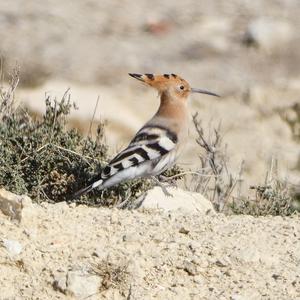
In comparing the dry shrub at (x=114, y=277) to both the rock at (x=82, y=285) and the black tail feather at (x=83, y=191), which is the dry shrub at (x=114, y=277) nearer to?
the rock at (x=82, y=285)

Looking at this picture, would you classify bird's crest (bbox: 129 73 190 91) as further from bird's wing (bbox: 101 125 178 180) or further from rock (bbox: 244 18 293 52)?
rock (bbox: 244 18 293 52)

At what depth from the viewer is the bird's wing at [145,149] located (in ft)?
25.7

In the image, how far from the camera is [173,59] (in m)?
16.5

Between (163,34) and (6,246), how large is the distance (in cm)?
1118

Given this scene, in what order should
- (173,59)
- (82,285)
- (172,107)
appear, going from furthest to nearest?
(173,59)
(172,107)
(82,285)

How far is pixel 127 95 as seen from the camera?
14.9 metres

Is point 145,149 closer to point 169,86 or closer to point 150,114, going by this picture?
point 169,86

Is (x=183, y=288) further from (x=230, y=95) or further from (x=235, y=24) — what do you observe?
(x=235, y=24)

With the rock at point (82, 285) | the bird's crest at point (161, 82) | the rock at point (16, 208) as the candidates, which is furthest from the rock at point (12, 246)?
the bird's crest at point (161, 82)

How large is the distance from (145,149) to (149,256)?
5.72 ft

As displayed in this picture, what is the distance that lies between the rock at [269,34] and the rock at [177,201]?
897cm

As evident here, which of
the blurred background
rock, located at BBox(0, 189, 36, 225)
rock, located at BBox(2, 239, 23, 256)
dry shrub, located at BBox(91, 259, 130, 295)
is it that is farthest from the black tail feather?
the blurred background

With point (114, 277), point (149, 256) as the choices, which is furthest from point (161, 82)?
point (114, 277)

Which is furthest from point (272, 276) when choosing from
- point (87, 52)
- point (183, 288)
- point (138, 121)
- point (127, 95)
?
point (87, 52)
